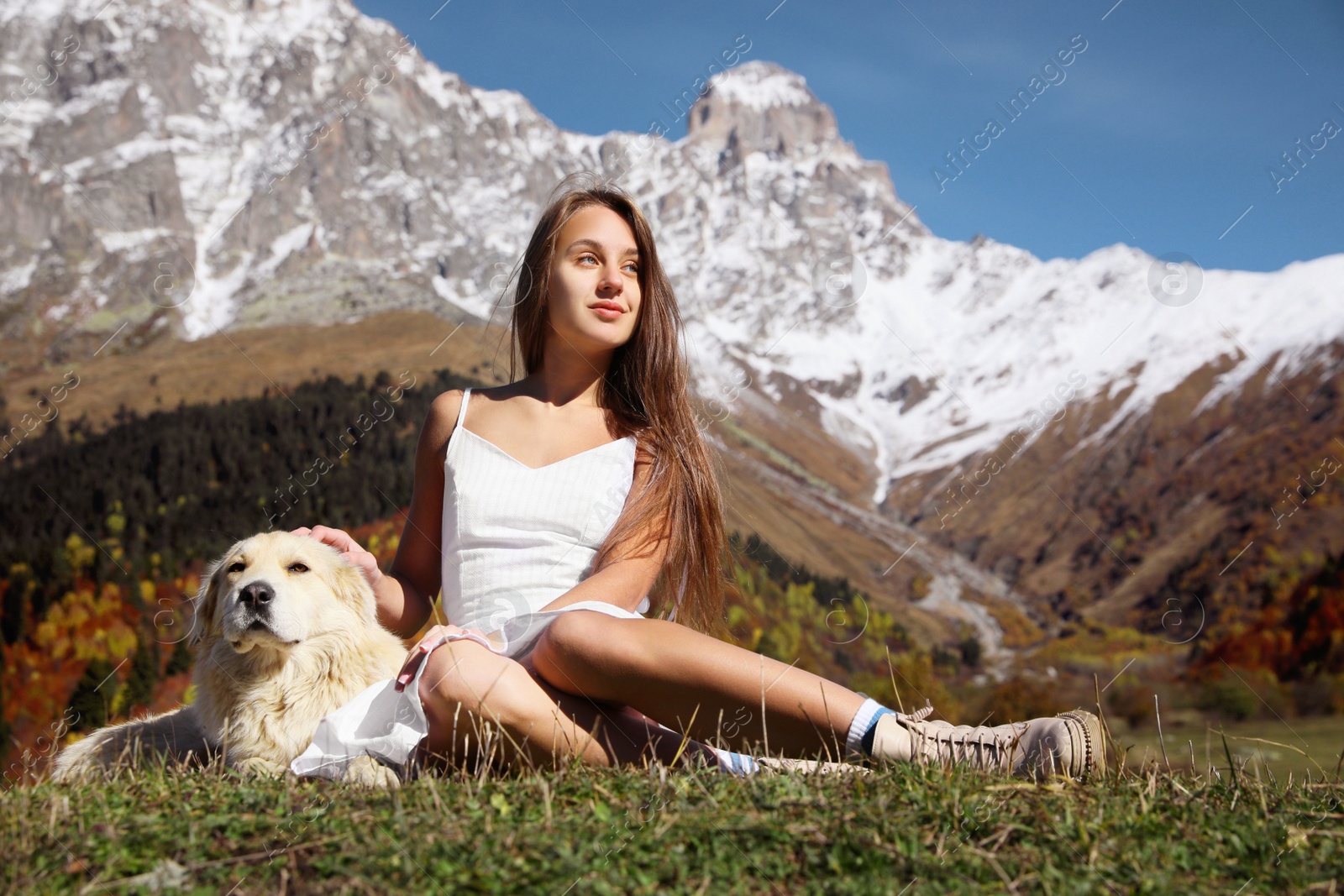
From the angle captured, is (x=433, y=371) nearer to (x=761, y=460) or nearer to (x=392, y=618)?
(x=392, y=618)

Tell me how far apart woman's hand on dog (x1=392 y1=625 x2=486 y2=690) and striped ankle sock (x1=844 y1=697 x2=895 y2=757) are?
136 cm

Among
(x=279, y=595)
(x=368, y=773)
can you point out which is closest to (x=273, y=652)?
(x=279, y=595)

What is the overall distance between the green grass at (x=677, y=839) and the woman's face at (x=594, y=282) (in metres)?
2.44

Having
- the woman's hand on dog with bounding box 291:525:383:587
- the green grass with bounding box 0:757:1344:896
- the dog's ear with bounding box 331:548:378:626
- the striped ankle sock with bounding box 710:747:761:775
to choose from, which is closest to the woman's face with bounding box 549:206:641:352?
the woman's hand on dog with bounding box 291:525:383:587

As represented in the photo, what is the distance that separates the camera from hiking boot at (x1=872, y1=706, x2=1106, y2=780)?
3.10 meters

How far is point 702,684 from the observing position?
3268 mm

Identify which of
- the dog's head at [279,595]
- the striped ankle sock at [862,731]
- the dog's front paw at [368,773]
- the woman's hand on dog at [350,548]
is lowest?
the dog's front paw at [368,773]

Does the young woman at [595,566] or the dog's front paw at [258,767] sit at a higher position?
the young woman at [595,566]

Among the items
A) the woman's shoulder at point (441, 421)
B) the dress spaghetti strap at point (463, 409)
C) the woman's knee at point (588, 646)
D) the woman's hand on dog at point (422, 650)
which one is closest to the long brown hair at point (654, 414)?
the dress spaghetti strap at point (463, 409)

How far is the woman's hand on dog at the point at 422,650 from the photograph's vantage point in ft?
11.0

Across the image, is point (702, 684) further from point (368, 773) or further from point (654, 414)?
point (654, 414)

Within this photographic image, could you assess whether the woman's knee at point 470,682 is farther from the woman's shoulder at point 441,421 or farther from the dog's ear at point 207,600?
the woman's shoulder at point 441,421

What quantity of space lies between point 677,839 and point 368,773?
62.0 inches

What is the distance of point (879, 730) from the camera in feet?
10.5
